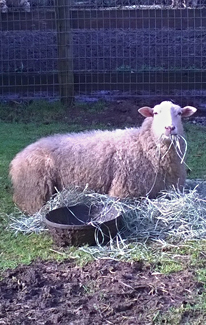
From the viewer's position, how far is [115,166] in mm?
5641

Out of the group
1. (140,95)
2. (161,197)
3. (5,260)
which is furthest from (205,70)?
(5,260)

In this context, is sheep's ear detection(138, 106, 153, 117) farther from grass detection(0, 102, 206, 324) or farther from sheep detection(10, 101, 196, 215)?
grass detection(0, 102, 206, 324)

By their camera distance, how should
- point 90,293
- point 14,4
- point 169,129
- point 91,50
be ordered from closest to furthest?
point 90,293 < point 169,129 < point 91,50 < point 14,4

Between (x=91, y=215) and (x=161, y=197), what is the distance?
67cm

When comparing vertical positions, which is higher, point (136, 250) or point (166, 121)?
point (166, 121)

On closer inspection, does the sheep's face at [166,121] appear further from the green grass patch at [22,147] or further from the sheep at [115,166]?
the green grass patch at [22,147]

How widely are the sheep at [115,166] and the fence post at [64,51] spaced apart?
14.1ft

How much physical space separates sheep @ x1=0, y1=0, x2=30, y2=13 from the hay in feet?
18.1

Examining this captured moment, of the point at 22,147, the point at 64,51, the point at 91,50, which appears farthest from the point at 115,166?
the point at 91,50

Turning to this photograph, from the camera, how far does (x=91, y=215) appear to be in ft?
17.0

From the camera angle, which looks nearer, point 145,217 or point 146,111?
point 145,217

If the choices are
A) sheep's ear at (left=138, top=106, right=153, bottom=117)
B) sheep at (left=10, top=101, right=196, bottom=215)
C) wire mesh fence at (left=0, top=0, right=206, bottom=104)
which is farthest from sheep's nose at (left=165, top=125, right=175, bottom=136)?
wire mesh fence at (left=0, top=0, right=206, bottom=104)

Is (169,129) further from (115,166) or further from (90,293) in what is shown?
(90,293)

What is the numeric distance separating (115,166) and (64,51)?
15.4 feet
